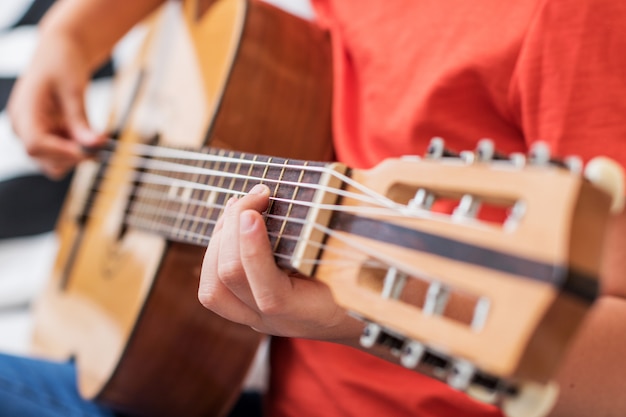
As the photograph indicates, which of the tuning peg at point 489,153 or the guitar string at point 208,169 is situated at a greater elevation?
the tuning peg at point 489,153

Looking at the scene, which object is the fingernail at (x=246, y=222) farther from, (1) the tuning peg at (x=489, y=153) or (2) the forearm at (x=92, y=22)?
(2) the forearm at (x=92, y=22)

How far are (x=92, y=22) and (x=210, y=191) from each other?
0.54m

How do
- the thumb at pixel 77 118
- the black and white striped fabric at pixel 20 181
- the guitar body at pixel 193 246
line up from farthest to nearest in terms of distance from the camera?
the black and white striped fabric at pixel 20 181 < the thumb at pixel 77 118 < the guitar body at pixel 193 246

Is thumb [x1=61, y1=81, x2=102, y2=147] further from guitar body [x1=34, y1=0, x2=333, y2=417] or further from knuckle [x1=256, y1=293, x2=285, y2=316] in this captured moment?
knuckle [x1=256, y1=293, x2=285, y2=316]

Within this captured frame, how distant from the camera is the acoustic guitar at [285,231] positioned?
1.09 feet

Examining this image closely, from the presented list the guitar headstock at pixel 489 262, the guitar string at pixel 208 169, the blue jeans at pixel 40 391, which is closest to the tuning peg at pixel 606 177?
the guitar headstock at pixel 489 262

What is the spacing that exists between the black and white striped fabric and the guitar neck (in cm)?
53

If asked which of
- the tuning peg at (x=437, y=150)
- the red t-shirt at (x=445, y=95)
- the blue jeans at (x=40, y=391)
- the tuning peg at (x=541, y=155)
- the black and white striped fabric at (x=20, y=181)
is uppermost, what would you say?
the red t-shirt at (x=445, y=95)

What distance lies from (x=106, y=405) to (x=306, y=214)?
1.72 feet

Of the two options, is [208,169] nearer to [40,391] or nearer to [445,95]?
[445,95]

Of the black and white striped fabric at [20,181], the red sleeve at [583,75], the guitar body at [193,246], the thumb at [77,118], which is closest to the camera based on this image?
the red sleeve at [583,75]

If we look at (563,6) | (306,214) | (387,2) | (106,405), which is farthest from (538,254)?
(106,405)

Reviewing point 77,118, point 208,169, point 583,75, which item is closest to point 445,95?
point 583,75

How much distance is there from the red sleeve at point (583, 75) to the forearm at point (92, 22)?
2.26 feet
